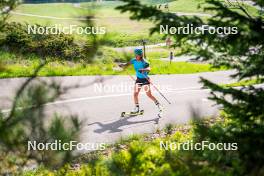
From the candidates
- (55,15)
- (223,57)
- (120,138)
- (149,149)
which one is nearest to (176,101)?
(120,138)

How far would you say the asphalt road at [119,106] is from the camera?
11.4 metres

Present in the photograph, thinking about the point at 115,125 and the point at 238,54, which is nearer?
the point at 238,54

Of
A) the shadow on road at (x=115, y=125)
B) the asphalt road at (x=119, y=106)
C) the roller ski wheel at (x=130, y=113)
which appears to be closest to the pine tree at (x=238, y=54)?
the asphalt road at (x=119, y=106)

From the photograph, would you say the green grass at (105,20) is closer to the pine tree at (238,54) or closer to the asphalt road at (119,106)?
the pine tree at (238,54)

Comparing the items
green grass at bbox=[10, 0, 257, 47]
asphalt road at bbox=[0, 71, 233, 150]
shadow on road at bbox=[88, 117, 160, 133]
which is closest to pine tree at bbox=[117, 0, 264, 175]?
green grass at bbox=[10, 0, 257, 47]

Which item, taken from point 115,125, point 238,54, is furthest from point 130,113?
point 238,54

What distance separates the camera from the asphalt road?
1142cm

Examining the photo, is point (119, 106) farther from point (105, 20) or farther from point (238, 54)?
point (105, 20)

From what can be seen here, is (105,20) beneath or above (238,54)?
beneath

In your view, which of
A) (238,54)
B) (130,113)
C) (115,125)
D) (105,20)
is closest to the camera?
(238,54)

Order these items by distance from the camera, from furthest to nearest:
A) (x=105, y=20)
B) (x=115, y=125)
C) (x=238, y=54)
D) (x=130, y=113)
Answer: (x=105, y=20), (x=130, y=113), (x=115, y=125), (x=238, y=54)

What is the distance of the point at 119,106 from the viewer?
14.0 metres

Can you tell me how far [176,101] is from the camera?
50.0 feet

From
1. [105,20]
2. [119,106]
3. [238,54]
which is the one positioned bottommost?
[105,20]
